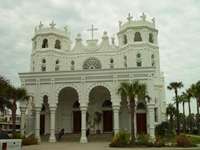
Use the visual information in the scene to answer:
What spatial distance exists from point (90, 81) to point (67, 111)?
33.7ft

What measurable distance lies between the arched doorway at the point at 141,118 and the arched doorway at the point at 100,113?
4345mm

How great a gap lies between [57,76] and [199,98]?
2361 centimetres

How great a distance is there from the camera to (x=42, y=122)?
5100 centimetres

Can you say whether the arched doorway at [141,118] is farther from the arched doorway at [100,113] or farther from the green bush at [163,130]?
the arched doorway at [100,113]

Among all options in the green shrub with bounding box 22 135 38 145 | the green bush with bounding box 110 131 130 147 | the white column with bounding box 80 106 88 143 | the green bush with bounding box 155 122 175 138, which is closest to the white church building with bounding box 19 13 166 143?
the white column with bounding box 80 106 88 143

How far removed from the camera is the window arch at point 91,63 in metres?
53.4

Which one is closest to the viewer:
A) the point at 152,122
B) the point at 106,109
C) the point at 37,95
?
the point at 152,122

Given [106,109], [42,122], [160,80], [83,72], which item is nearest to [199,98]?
[160,80]

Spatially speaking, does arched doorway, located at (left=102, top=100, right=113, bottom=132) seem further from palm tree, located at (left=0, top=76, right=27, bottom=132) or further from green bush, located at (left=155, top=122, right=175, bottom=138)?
palm tree, located at (left=0, top=76, right=27, bottom=132)

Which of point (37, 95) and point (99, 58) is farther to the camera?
point (99, 58)

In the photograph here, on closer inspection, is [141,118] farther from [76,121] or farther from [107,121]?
[76,121]

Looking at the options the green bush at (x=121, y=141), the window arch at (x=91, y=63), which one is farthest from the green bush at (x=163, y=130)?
the green bush at (x=121, y=141)

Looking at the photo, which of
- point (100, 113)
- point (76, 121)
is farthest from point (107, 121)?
point (76, 121)

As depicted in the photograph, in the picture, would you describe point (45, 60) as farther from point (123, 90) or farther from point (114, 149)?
point (114, 149)
